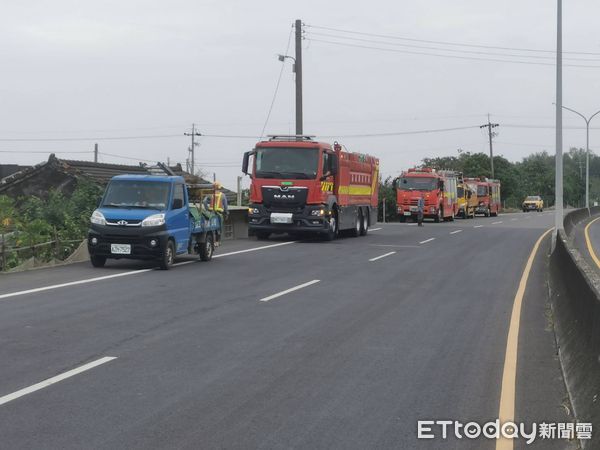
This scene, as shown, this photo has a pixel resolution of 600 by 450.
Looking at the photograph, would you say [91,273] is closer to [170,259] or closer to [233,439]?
[170,259]

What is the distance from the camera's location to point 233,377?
288 inches

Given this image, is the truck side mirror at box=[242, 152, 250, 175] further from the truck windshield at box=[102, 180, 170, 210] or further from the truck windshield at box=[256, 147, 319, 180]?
the truck windshield at box=[102, 180, 170, 210]

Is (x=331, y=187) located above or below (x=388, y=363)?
above

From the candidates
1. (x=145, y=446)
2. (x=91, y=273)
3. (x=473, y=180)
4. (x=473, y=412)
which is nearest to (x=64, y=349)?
(x=145, y=446)

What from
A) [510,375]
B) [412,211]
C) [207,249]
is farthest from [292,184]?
[412,211]

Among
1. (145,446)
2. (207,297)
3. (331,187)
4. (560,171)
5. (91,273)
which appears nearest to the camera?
(145,446)

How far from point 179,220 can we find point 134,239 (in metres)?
1.42

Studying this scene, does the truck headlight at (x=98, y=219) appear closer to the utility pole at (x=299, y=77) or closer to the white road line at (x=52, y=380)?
the white road line at (x=52, y=380)

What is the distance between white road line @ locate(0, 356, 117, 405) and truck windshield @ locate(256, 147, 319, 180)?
1843cm

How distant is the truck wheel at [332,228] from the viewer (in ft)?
89.2

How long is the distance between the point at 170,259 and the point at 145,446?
38.9 feet

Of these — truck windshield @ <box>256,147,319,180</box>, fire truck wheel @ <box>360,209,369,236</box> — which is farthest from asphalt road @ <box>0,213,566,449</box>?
fire truck wheel @ <box>360,209,369,236</box>

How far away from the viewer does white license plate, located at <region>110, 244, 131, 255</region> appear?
1641 centimetres

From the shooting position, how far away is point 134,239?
16.4 m
